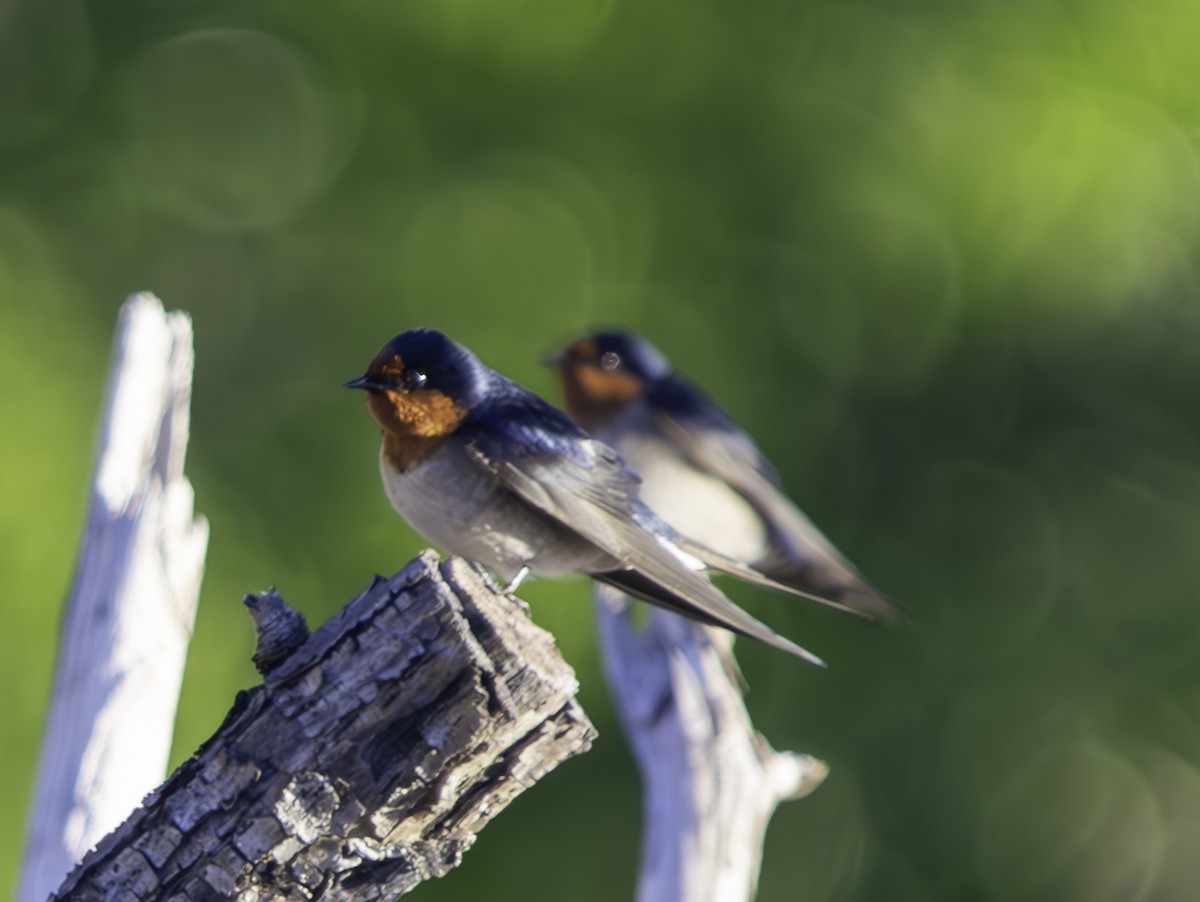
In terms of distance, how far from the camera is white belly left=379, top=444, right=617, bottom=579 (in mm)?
3080

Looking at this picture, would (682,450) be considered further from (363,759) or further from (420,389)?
(363,759)

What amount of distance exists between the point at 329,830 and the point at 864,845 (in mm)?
4516

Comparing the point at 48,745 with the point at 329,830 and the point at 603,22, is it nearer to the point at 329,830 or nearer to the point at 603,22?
the point at 329,830

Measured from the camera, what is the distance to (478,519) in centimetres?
309

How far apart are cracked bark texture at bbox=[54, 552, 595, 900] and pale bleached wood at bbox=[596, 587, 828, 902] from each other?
196cm

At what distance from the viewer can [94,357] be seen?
5.41 m

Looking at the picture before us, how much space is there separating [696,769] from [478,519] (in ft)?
4.13

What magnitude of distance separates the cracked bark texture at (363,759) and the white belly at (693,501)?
332 cm

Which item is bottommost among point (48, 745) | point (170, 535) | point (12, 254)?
point (48, 745)

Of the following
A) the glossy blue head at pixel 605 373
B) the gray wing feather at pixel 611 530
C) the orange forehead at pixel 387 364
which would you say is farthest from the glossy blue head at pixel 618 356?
the orange forehead at pixel 387 364

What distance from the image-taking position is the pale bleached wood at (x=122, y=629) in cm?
308

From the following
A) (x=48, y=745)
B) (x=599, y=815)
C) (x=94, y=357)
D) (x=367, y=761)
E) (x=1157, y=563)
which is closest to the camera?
(x=367, y=761)

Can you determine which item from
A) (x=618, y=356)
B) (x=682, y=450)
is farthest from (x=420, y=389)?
(x=682, y=450)

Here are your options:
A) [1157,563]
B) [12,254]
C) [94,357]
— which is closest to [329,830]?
[94,357]
